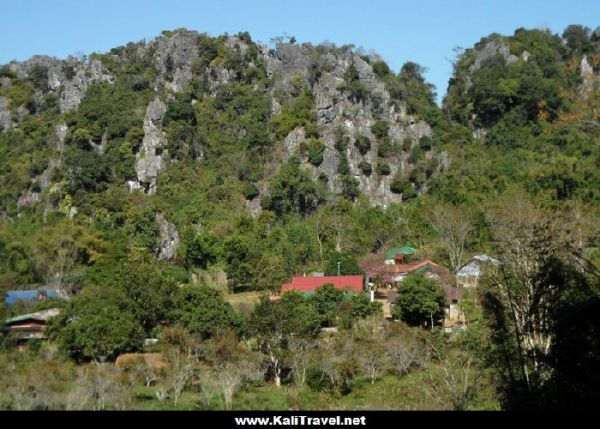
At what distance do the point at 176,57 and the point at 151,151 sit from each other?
38.4 ft

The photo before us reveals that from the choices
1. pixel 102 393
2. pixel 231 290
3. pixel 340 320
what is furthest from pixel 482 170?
pixel 102 393

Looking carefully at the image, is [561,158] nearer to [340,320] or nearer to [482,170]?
[482,170]

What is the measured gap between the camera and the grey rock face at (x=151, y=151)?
45969 mm

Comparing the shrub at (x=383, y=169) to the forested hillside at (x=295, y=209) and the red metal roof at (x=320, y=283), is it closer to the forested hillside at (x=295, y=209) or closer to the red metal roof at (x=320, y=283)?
the forested hillside at (x=295, y=209)

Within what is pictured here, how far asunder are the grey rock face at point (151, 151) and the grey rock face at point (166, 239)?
20.9 ft

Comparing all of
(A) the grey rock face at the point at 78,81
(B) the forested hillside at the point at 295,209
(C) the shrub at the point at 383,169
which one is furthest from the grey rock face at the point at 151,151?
(C) the shrub at the point at 383,169

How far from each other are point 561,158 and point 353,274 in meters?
15.7

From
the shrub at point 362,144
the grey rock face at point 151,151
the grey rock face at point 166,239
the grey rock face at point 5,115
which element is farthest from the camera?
the grey rock face at point 5,115

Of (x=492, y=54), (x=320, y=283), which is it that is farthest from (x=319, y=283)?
(x=492, y=54)

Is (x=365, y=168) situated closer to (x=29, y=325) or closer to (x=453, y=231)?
(x=453, y=231)

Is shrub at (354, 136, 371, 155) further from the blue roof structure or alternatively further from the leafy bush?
the blue roof structure

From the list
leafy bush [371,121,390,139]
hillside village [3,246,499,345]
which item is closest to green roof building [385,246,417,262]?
hillside village [3,246,499,345]

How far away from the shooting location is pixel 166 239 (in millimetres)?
A: 39219

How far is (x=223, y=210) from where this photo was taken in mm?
41344
